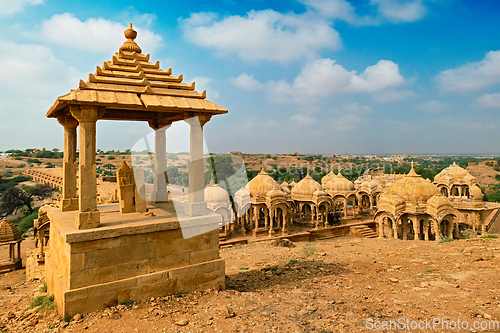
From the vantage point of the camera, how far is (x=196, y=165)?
6.70 meters

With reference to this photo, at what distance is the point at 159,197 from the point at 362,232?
620 inches

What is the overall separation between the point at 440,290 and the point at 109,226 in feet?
22.0

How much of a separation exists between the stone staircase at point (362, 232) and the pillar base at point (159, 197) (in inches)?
602

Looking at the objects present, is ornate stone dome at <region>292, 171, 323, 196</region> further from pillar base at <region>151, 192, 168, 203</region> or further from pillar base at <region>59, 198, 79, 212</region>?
pillar base at <region>59, 198, 79, 212</region>

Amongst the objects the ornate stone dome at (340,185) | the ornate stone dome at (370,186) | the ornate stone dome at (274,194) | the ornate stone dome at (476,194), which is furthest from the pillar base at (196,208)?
the ornate stone dome at (476,194)

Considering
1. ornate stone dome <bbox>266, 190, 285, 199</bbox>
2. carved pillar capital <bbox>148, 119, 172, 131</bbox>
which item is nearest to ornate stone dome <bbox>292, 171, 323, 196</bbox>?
ornate stone dome <bbox>266, 190, 285, 199</bbox>

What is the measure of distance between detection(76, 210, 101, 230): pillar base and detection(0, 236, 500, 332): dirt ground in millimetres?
1487

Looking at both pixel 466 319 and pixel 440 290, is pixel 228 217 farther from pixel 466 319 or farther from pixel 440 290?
pixel 466 319

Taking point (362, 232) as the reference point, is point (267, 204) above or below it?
above

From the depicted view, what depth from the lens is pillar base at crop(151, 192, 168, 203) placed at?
28.4 ft

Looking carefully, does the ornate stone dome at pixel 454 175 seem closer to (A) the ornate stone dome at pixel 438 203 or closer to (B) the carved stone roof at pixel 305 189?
(A) the ornate stone dome at pixel 438 203

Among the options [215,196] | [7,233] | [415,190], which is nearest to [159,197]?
[215,196]

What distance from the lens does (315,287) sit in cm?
678

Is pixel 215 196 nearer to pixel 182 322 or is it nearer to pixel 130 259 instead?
pixel 130 259
